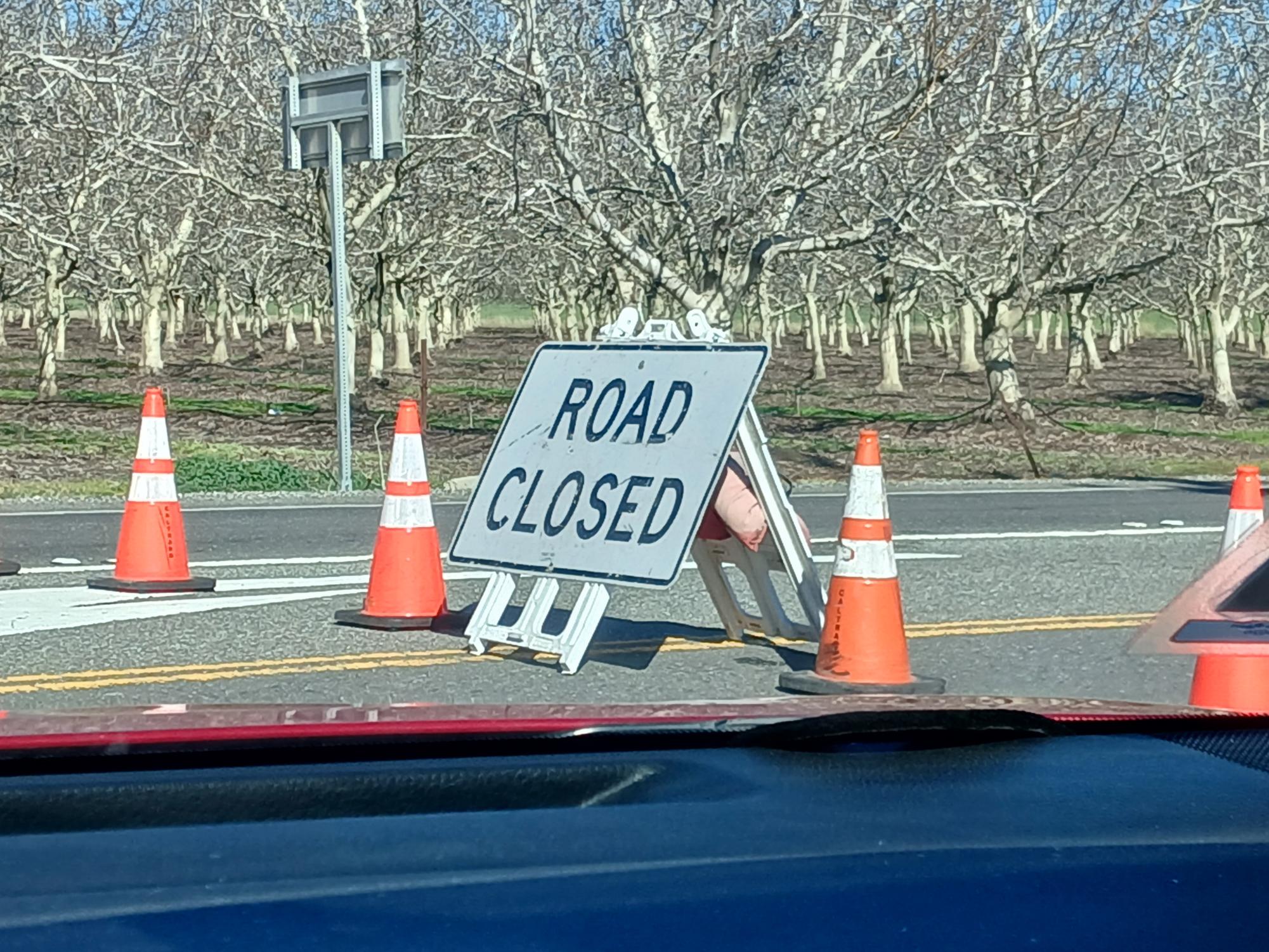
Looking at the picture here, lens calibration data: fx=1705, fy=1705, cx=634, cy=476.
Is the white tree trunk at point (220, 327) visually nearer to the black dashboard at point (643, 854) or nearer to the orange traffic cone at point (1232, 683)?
the orange traffic cone at point (1232, 683)

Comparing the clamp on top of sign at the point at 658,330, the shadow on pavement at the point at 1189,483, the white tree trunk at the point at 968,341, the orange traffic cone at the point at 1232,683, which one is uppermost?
the white tree trunk at the point at 968,341

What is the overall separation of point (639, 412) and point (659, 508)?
1.58 ft

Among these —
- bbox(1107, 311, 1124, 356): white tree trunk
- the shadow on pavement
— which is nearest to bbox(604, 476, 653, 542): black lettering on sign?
the shadow on pavement

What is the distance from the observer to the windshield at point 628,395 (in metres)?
6.54

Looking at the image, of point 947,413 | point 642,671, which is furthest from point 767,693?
point 947,413

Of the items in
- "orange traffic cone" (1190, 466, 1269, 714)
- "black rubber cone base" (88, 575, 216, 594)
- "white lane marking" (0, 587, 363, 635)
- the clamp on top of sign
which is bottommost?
"white lane marking" (0, 587, 363, 635)

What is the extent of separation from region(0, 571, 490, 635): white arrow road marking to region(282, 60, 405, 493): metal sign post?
4931mm

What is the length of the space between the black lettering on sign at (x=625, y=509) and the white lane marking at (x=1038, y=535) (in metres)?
4.71

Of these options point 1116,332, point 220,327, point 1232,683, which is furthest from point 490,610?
point 1116,332

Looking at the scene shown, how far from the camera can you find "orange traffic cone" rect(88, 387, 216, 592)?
8391 millimetres

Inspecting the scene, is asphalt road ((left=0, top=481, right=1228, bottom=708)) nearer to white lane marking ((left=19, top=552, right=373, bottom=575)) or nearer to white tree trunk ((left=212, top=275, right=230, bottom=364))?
white lane marking ((left=19, top=552, right=373, bottom=575))

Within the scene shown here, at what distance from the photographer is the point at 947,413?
3156 centimetres

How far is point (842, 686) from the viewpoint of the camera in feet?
20.1

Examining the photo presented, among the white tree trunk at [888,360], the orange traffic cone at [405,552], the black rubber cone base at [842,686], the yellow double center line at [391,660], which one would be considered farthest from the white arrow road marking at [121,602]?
the white tree trunk at [888,360]
